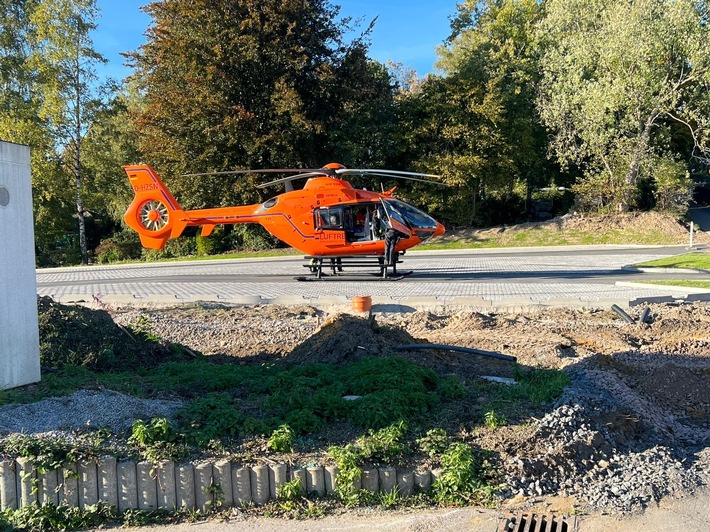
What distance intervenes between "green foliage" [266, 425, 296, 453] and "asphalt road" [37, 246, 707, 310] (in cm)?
709

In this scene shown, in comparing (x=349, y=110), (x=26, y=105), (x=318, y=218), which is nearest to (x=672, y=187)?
(x=349, y=110)

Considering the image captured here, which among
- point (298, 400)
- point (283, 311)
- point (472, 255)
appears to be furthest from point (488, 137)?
point (298, 400)

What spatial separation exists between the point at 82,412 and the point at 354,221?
461 inches

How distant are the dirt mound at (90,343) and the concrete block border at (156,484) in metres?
2.59

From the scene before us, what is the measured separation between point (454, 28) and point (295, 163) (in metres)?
19.6

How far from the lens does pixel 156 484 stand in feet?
12.7

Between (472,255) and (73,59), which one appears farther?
(73,59)

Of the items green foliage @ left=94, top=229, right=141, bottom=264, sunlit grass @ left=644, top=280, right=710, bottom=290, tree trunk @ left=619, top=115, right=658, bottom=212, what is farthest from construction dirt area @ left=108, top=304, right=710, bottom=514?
green foliage @ left=94, top=229, right=141, bottom=264

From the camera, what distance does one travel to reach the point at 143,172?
56.8 ft

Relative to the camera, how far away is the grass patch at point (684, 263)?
17266 mm

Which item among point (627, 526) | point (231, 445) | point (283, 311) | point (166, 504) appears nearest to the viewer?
point (627, 526)

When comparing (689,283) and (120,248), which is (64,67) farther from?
(689,283)

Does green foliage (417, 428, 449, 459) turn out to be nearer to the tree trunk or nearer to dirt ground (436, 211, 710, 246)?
dirt ground (436, 211, 710, 246)

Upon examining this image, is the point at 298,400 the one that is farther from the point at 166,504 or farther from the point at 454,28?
the point at 454,28
